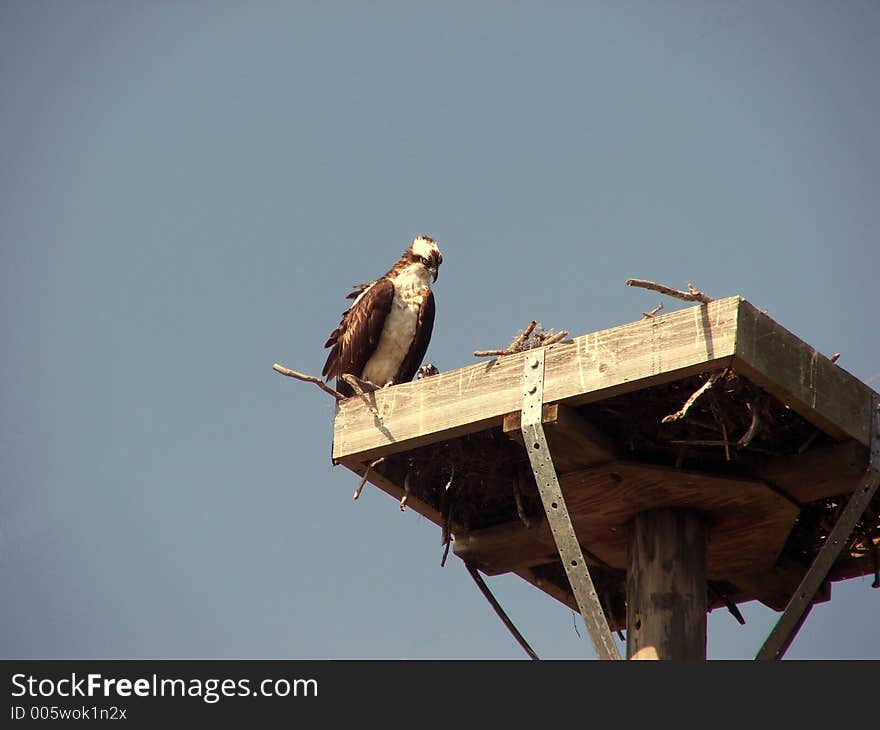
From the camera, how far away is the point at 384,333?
1126 centimetres

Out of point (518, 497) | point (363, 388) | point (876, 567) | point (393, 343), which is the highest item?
point (393, 343)

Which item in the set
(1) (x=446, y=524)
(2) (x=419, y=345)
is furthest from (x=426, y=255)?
(1) (x=446, y=524)

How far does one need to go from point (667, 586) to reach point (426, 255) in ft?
12.0

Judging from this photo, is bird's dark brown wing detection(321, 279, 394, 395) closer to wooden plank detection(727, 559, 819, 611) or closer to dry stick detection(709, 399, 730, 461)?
wooden plank detection(727, 559, 819, 611)

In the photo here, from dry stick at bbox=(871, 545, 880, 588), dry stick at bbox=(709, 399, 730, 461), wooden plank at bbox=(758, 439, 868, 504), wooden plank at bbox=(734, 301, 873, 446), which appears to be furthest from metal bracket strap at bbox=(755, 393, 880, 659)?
dry stick at bbox=(871, 545, 880, 588)

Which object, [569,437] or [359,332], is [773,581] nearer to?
[569,437]

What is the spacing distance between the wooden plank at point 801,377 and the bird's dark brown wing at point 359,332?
343 centimetres

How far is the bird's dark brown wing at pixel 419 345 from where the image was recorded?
11.3m

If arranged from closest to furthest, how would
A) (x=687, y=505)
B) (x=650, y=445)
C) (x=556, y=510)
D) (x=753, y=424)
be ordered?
(x=753, y=424), (x=556, y=510), (x=650, y=445), (x=687, y=505)

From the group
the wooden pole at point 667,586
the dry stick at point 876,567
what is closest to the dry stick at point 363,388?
the wooden pole at point 667,586

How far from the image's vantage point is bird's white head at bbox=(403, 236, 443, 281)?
11.8m

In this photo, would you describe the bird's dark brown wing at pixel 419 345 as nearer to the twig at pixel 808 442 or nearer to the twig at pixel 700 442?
the twig at pixel 700 442
